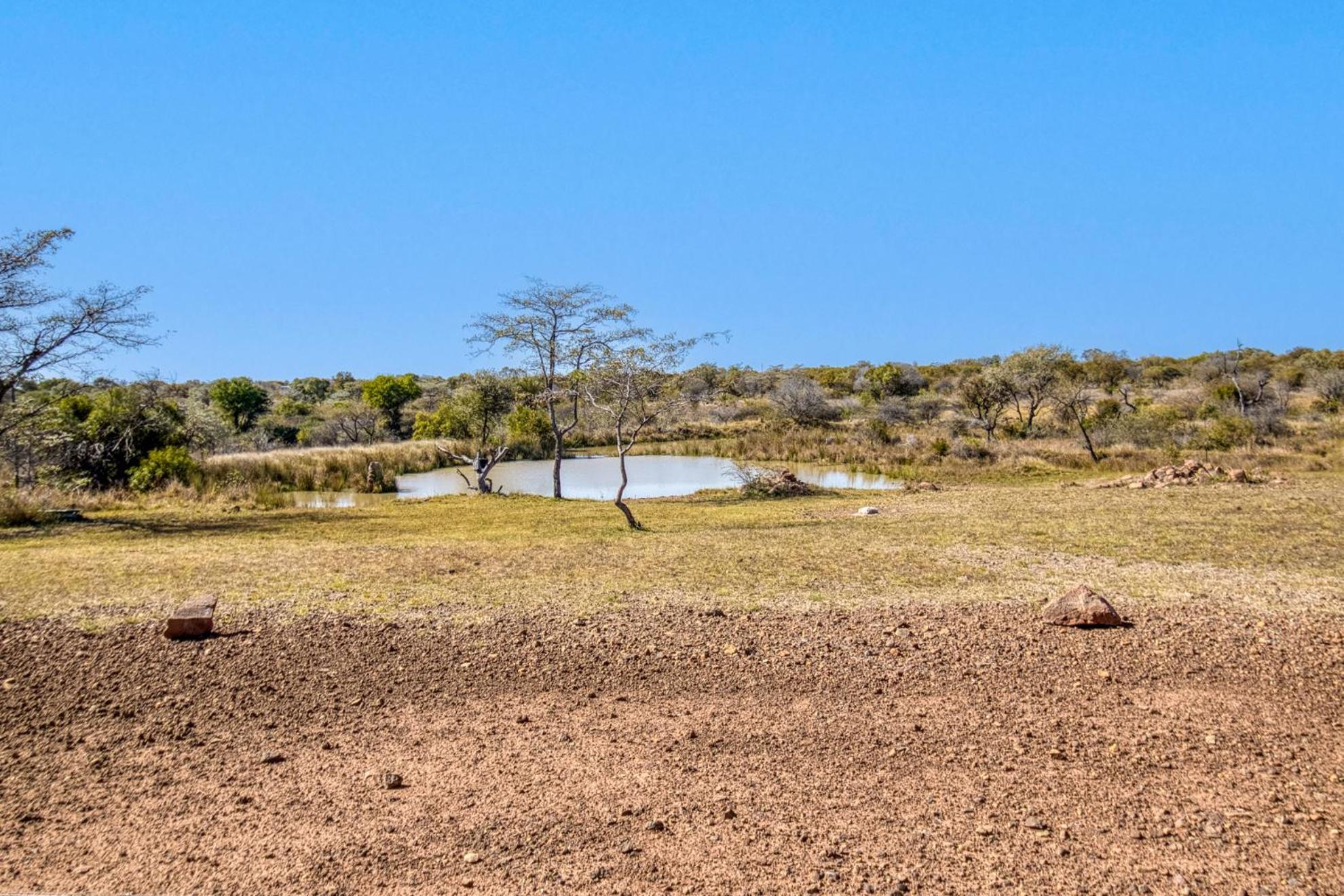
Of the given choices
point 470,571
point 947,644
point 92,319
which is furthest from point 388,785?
point 92,319

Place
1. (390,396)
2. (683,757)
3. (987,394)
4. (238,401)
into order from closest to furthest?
(683,757) → (987,394) → (390,396) → (238,401)

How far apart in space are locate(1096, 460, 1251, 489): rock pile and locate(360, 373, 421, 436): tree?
3749 cm

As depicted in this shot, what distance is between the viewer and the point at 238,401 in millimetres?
49469

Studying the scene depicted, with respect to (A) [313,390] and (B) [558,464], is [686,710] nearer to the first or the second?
(B) [558,464]

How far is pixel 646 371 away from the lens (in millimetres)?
18203

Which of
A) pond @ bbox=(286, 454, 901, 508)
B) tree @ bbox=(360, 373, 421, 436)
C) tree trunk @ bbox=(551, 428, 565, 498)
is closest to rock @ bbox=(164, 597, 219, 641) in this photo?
pond @ bbox=(286, 454, 901, 508)

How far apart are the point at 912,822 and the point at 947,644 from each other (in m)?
2.50

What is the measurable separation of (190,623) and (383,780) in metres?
3.11

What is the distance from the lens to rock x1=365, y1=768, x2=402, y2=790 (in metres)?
4.20

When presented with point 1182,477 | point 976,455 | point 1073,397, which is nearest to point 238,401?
point 976,455

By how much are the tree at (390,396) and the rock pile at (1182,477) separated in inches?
1476

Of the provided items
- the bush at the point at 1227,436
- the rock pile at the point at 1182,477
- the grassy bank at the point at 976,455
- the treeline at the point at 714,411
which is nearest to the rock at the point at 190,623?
the treeline at the point at 714,411

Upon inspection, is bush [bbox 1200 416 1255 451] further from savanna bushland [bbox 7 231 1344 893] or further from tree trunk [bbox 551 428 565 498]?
tree trunk [bbox 551 428 565 498]

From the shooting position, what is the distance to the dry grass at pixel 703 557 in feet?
25.5
